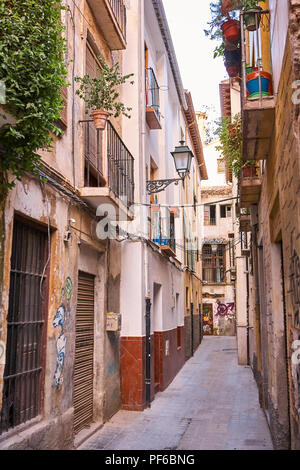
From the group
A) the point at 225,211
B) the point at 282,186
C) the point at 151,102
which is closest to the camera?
the point at 282,186

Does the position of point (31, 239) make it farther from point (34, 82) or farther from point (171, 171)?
point (171, 171)

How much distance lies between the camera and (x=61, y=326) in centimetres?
635

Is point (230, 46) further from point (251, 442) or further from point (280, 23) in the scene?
point (251, 442)

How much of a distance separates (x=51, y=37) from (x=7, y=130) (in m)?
0.98

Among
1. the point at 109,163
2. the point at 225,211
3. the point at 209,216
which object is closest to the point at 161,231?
the point at 109,163

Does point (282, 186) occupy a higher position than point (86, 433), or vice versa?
point (282, 186)

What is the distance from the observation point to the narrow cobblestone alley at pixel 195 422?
24.2ft

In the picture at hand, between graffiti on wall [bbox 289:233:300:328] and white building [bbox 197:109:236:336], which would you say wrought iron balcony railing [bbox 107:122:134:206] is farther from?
white building [bbox 197:109:236:336]

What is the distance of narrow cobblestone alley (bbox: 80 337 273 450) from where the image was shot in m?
7.38

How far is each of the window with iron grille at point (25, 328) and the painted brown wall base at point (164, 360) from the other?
267 inches

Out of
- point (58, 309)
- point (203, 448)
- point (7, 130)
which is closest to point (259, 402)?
point (203, 448)

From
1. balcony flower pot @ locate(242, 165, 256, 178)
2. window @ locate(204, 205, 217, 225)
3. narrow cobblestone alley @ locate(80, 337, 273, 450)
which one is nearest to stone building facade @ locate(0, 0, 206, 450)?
narrow cobblestone alley @ locate(80, 337, 273, 450)

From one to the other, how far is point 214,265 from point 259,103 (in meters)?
29.6

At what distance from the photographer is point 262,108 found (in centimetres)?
563
